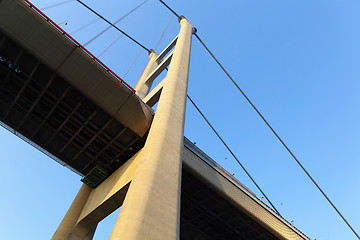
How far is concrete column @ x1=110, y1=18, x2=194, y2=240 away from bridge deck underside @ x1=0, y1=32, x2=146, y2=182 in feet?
12.5

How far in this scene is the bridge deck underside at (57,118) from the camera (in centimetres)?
1692

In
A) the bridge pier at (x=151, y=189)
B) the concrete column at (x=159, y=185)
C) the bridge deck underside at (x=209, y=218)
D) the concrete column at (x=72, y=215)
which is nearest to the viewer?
the concrete column at (x=159, y=185)

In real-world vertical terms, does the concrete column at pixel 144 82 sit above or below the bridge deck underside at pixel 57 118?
above

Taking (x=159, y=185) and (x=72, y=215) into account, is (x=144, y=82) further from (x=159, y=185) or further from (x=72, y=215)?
(x=159, y=185)

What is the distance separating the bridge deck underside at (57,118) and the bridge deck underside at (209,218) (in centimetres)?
590

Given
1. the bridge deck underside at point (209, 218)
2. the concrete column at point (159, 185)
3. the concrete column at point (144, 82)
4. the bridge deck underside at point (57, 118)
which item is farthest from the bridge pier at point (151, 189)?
the concrete column at point (144, 82)

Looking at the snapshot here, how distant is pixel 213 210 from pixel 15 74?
18.8m

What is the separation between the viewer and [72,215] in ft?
62.1

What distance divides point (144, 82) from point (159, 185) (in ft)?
57.2

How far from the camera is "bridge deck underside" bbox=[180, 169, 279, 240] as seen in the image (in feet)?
70.9

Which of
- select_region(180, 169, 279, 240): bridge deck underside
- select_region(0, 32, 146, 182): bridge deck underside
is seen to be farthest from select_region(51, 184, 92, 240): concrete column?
select_region(180, 169, 279, 240): bridge deck underside

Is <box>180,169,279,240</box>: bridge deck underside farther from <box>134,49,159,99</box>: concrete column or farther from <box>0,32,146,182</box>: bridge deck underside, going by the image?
<box>134,49,159,99</box>: concrete column

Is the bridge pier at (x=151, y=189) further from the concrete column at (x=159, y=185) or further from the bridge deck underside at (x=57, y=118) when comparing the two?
the bridge deck underside at (x=57, y=118)

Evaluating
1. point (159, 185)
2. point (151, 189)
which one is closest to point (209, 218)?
point (159, 185)
